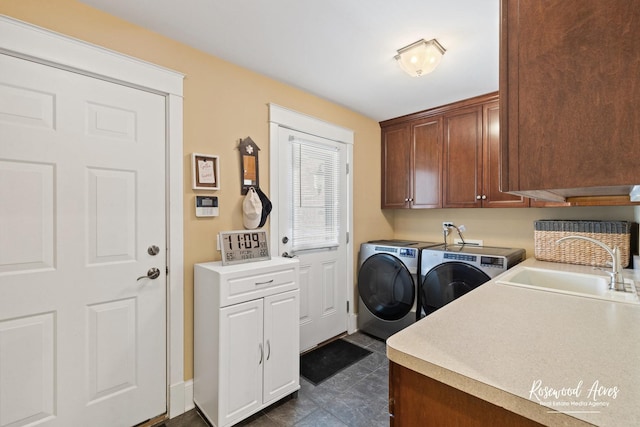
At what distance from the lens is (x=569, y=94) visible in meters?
0.50

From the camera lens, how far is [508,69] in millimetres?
558

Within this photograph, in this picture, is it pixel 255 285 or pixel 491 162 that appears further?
pixel 491 162

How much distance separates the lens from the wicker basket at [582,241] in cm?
197

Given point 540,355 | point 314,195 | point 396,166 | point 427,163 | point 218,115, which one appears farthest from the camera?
point 396,166

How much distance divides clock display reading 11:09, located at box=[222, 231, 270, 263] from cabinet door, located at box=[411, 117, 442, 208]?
180cm

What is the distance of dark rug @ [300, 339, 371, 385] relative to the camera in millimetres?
2236

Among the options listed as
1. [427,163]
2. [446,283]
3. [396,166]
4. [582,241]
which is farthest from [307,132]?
[582,241]

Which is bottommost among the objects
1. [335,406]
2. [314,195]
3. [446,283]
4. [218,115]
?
[335,406]

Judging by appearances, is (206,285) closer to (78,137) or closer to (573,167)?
(78,137)

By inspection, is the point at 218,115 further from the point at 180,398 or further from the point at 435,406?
the point at 435,406

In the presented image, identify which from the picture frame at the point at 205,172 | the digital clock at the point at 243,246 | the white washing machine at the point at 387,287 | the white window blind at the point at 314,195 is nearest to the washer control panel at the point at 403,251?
the white washing machine at the point at 387,287

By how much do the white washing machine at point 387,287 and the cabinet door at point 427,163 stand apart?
54 centimetres

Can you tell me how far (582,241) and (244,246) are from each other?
243cm

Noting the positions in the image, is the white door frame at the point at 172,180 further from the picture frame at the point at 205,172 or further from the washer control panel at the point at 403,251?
the washer control panel at the point at 403,251
